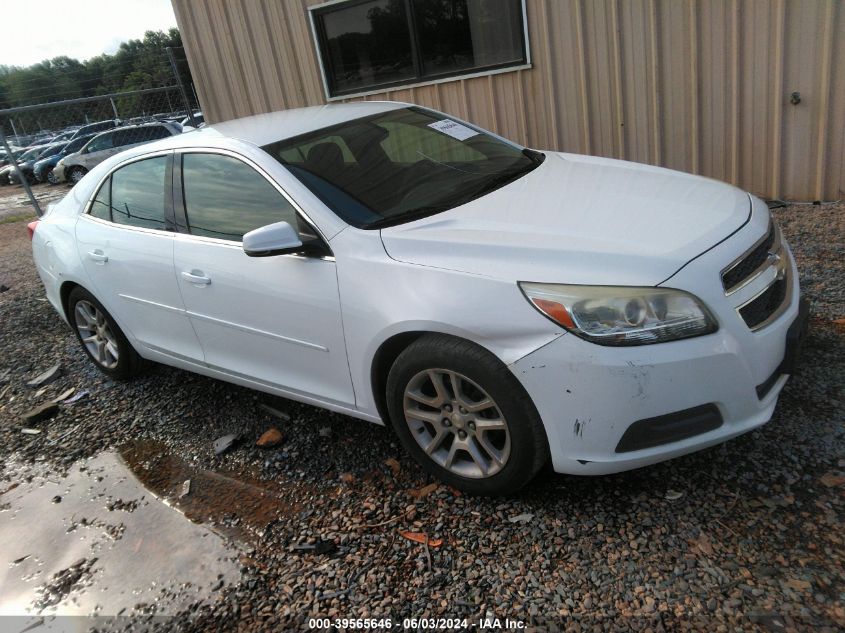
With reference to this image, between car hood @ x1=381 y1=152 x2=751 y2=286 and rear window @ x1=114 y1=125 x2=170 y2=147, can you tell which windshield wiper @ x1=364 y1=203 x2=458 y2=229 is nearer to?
car hood @ x1=381 y1=152 x2=751 y2=286

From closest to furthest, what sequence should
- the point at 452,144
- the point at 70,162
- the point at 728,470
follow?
the point at 728,470 → the point at 452,144 → the point at 70,162

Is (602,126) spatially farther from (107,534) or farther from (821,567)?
(107,534)

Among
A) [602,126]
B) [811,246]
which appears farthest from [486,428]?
[602,126]

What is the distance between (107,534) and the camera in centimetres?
315

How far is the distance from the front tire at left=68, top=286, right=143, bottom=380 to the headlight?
10.5 ft

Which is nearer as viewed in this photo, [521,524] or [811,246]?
[521,524]

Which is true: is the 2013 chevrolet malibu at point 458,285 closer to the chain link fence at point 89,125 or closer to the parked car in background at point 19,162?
the chain link fence at point 89,125

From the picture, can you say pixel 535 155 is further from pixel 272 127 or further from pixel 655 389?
pixel 655 389

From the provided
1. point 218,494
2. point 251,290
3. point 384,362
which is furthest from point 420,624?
point 251,290

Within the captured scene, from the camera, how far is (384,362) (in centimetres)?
287

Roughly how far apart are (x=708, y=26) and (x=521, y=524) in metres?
4.67

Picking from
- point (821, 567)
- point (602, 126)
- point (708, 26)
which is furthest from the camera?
point (602, 126)

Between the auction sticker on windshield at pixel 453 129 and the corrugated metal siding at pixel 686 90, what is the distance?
2.64 meters

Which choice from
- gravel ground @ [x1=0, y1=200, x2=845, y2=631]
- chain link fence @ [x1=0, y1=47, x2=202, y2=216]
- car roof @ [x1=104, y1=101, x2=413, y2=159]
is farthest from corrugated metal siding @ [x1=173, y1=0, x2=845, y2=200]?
chain link fence @ [x1=0, y1=47, x2=202, y2=216]
